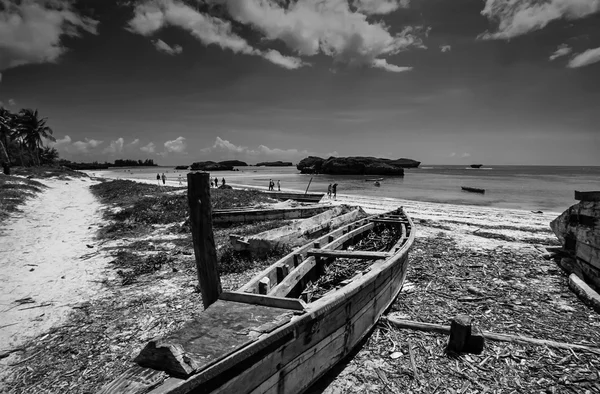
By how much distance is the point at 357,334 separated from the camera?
184 inches

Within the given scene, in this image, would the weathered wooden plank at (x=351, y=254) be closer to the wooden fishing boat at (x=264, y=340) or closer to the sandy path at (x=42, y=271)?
the wooden fishing boat at (x=264, y=340)

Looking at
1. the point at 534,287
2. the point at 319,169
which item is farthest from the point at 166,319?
the point at 319,169

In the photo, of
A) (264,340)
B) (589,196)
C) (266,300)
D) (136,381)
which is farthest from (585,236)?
(136,381)

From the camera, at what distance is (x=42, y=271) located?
8.68m

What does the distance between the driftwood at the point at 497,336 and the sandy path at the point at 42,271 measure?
260 inches

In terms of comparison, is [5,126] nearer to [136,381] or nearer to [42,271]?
[42,271]

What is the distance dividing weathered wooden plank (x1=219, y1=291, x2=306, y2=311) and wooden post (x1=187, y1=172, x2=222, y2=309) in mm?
806

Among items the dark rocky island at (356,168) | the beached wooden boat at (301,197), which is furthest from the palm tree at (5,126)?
the dark rocky island at (356,168)

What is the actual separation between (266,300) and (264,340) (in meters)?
0.92

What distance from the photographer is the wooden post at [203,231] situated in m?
4.66

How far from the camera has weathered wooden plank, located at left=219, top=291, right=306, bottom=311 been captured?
3.73 meters

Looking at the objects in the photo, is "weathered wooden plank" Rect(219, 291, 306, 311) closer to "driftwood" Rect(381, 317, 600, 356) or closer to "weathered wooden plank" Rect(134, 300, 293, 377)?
"weathered wooden plank" Rect(134, 300, 293, 377)

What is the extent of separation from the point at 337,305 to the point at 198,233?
7.82 feet

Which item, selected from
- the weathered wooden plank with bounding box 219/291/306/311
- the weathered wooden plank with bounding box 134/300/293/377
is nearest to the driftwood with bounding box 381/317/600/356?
the weathered wooden plank with bounding box 219/291/306/311
